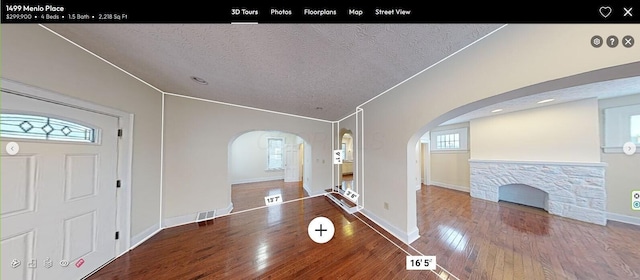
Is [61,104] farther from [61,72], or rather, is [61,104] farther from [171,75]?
[171,75]

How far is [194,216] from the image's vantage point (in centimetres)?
320

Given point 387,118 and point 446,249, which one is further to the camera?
point 387,118

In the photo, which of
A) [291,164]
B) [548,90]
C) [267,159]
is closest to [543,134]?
[548,90]

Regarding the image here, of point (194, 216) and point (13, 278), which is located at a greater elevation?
point (13, 278)

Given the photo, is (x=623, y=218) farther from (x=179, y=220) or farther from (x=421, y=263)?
(x=179, y=220)

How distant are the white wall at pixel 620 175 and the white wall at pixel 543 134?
13.2 inches

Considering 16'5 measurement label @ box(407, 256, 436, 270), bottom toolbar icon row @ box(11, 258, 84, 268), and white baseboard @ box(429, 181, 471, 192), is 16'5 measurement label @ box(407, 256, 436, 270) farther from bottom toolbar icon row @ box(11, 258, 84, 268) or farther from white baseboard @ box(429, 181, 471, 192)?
white baseboard @ box(429, 181, 471, 192)

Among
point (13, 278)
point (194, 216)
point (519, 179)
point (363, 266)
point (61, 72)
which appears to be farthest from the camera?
point (519, 179)

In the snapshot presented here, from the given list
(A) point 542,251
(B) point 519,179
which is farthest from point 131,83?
(B) point 519,179

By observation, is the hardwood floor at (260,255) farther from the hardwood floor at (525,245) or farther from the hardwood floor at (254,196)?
the hardwood floor at (254,196)

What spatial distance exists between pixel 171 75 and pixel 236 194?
3.94 meters

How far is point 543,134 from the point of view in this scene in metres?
3.86

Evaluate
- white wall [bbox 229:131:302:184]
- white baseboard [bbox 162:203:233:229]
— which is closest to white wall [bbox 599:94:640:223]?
white wall [bbox 229:131:302:184]
